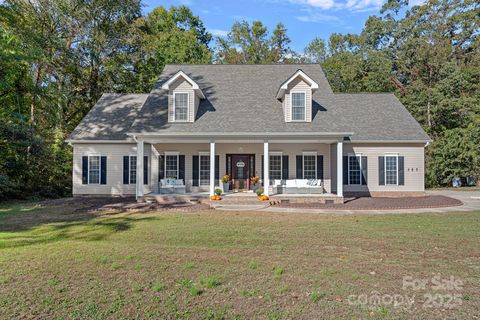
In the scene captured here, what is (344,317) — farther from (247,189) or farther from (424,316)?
(247,189)

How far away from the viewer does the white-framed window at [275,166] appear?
19688 mm

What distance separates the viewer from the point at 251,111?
18562 mm

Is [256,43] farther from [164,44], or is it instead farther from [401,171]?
[401,171]

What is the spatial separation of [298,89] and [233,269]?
42.9 feet

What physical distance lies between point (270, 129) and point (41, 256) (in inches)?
462

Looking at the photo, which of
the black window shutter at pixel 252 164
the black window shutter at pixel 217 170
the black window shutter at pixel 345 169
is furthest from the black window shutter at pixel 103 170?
the black window shutter at pixel 345 169

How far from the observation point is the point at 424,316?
4.70 m

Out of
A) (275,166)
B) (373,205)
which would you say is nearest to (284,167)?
(275,166)

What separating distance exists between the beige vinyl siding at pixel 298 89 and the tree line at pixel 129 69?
13517mm

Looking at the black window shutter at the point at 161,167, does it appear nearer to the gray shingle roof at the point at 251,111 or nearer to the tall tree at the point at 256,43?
the gray shingle roof at the point at 251,111

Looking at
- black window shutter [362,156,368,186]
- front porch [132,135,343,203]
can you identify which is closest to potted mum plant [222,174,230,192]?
front porch [132,135,343,203]

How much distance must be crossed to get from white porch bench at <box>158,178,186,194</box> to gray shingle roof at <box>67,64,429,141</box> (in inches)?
114

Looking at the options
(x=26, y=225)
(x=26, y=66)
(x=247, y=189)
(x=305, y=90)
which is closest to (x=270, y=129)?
(x=305, y=90)

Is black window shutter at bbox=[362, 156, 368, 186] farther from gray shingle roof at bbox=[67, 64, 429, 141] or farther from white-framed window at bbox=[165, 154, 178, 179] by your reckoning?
white-framed window at bbox=[165, 154, 178, 179]
